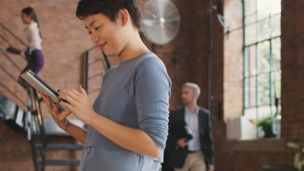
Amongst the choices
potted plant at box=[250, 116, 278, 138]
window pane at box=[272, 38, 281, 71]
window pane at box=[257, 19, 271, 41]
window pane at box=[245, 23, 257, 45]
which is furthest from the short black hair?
window pane at box=[245, 23, 257, 45]

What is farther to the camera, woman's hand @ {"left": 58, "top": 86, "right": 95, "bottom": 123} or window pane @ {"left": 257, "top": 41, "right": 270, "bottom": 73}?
window pane @ {"left": 257, "top": 41, "right": 270, "bottom": 73}

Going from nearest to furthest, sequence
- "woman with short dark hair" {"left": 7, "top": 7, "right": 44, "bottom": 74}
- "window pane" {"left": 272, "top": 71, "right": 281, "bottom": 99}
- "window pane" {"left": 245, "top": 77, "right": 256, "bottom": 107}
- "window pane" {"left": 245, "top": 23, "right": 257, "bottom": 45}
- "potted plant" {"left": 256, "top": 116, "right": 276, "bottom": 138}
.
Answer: "woman with short dark hair" {"left": 7, "top": 7, "right": 44, "bottom": 74}
"potted plant" {"left": 256, "top": 116, "right": 276, "bottom": 138}
"window pane" {"left": 272, "top": 71, "right": 281, "bottom": 99}
"window pane" {"left": 245, "top": 77, "right": 256, "bottom": 107}
"window pane" {"left": 245, "top": 23, "right": 257, "bottom": 45}

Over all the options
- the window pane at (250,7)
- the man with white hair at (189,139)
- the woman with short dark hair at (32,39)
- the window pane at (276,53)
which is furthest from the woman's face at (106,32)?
the window pane at (250,7)

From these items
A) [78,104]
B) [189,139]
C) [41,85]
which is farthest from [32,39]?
[78,104]

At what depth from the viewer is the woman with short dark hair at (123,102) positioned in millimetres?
1334

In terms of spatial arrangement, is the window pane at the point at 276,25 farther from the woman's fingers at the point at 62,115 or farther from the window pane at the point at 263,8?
the woman's fingers at the point at 62,115

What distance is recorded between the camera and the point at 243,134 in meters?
8.02

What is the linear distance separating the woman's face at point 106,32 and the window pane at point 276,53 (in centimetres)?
670

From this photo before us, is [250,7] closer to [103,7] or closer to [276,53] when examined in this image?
[276,53]

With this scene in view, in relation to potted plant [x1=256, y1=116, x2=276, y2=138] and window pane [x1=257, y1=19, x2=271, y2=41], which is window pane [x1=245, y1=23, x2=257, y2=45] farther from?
potted plant [x1=256, y1=116, x2=276, y2=138]

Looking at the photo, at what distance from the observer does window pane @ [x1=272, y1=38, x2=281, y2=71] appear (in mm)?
7918

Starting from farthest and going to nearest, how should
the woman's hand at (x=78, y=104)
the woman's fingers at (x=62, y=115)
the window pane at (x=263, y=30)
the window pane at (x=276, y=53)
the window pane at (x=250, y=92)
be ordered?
the window pane at (x=250, y=92) < the window pane at (x=263, y=30) < the window pane at (x=276, y=53) < the woman's fingers at (x=62, y=115) < the woman's hand at (x=78, y=104)

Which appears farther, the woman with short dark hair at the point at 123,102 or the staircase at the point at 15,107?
the staircase at the point at 15,107

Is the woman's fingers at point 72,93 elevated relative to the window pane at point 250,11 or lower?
lower
